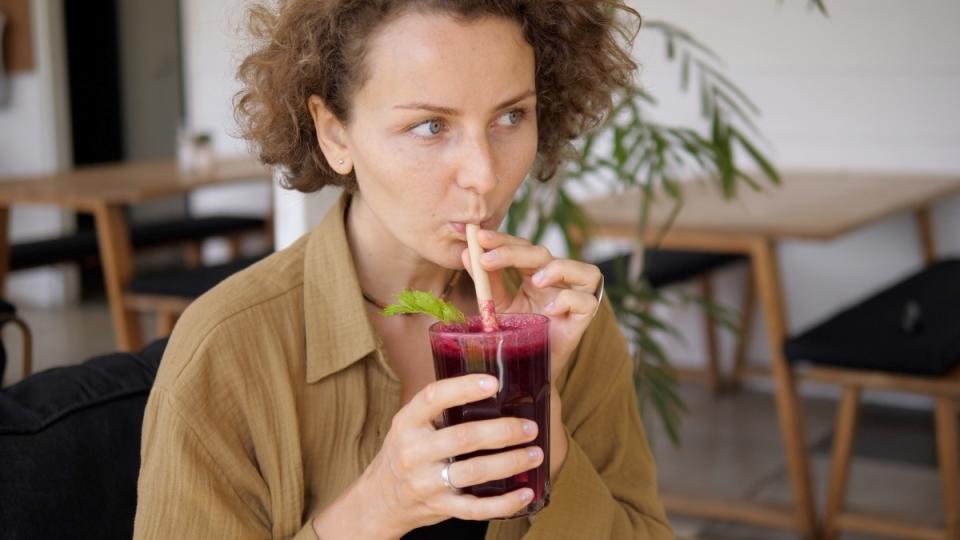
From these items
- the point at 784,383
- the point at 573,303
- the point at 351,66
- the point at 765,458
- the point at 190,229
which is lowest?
the point at 765,458

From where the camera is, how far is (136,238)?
5324 mm

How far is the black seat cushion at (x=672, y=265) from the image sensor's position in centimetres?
405

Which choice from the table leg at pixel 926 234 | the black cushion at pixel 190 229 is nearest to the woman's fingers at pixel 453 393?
the table leg at pixel 926 234

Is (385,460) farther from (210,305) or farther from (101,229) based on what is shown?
(101,229)

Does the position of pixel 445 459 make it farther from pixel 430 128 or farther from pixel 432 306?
pixel 430 128

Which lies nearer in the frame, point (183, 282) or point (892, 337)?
point (892, 337)

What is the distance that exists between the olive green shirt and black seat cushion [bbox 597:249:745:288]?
2.40 meters

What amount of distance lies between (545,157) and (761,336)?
11.8ft

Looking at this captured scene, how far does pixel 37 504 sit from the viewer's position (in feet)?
4.48

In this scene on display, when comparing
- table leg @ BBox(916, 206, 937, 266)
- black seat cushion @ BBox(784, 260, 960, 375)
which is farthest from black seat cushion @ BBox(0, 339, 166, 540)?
table leg @ BBox(916, 206, 937, 266)

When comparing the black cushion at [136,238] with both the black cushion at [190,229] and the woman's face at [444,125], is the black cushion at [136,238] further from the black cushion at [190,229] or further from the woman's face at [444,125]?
the woman's face at [444,125]

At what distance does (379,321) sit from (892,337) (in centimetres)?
217

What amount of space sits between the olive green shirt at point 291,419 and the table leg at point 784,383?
1.95m

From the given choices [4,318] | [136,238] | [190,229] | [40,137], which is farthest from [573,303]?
[40,137]
